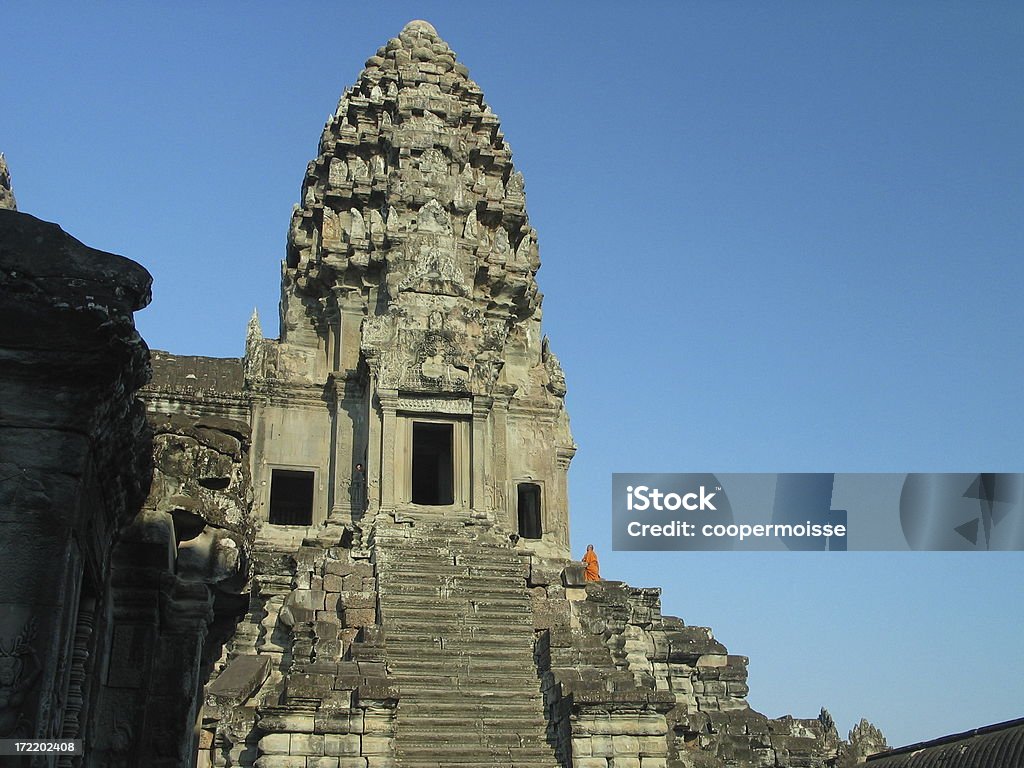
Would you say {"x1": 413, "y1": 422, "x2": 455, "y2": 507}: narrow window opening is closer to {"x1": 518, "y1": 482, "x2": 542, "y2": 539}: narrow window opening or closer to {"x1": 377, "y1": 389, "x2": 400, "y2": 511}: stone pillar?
{"x1": 377, "y1": 389, "x2": 400, "y2": 511}: stone pillar

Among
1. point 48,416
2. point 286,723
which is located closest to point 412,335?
point 286,723

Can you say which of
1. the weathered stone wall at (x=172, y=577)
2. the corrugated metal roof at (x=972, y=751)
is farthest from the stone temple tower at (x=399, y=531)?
the corrugated metal roof at (x=972, y=751)

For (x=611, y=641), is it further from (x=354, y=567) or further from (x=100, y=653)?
(x=100, y=653)

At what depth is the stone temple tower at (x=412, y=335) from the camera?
22.6 metres

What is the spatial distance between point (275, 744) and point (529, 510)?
11397 millimetres

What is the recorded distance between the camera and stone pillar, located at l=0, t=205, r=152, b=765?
4371mm

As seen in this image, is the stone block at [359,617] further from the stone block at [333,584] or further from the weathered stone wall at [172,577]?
the weathered stone wall at [172,577]

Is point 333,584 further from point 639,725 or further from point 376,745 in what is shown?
point 639,725

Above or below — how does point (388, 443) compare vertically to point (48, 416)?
above

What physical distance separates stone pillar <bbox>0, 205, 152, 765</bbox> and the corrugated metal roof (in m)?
14.2

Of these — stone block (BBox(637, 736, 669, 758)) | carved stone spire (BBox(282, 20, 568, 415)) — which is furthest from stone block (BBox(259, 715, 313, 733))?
carved stone spire (BBox(282, 20, 568, 415))

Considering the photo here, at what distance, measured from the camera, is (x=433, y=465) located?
89.7 ft

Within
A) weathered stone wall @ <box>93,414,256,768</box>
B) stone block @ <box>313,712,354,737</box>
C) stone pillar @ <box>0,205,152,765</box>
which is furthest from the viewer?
stone block @ <box>313,712,354,737</box>

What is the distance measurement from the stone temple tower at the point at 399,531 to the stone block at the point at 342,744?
0.08 ft
